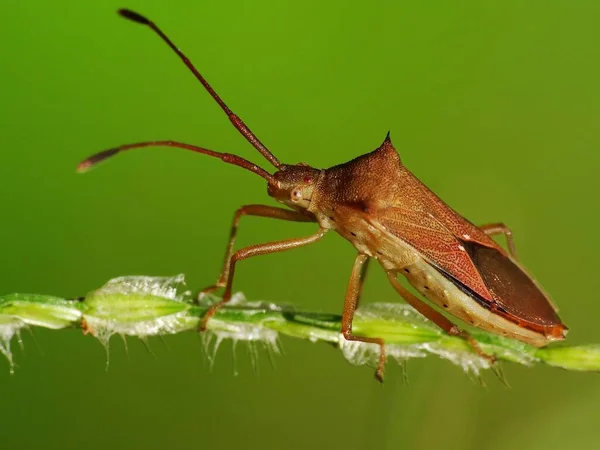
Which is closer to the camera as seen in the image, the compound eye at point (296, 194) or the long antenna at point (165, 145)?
the long antenna at point (165, 145)

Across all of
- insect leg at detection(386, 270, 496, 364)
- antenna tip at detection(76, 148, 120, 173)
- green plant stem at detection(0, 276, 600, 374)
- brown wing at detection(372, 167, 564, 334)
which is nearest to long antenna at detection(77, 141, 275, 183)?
antenna tip at detection(76, 148, 120, 173)

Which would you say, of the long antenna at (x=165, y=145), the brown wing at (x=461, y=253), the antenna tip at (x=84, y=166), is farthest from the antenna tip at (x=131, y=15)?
the brown wing at (x=461, y=253)

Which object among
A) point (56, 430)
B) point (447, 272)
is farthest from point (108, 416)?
point (447, 272)

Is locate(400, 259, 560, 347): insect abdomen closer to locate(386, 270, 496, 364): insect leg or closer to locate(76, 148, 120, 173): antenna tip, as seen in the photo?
locate(386, 270, 496, 364): insect leg

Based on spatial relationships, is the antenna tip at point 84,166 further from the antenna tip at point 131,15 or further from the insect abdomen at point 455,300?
the insect abdomen at point 455,300

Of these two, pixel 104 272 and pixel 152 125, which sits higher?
pixel 152 125

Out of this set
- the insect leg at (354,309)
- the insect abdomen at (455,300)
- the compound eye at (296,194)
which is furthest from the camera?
the compound eye at (296,194)

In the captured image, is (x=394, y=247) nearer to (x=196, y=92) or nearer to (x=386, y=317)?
(x=386, y=317)
